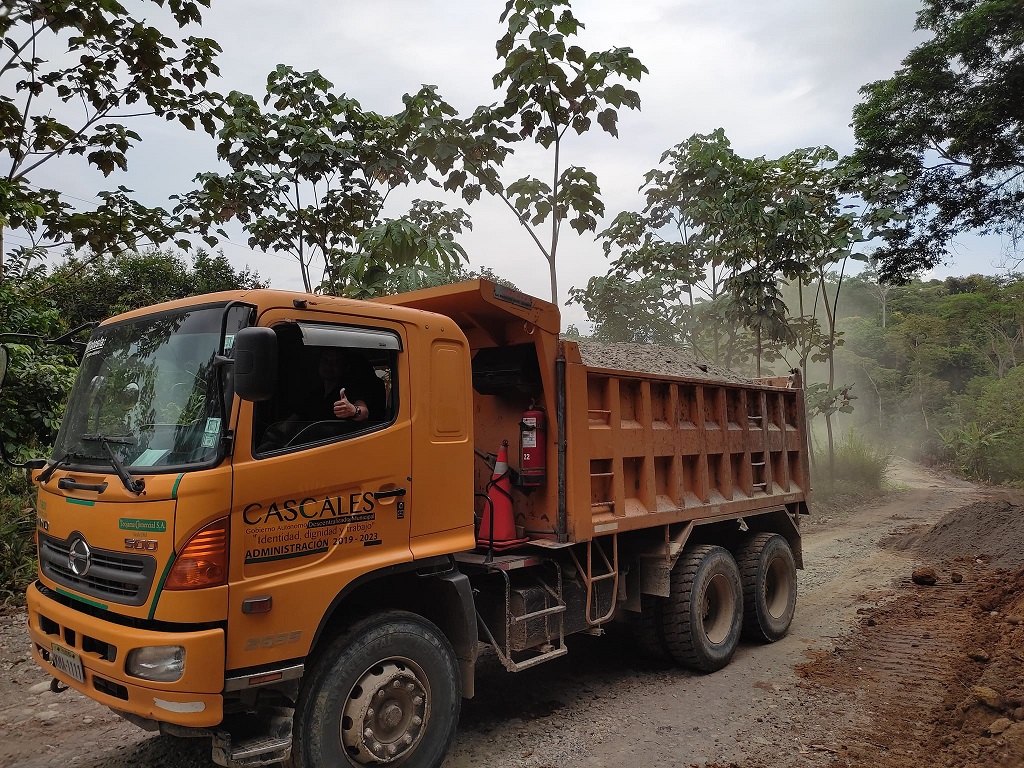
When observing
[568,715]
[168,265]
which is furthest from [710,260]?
[568,715]

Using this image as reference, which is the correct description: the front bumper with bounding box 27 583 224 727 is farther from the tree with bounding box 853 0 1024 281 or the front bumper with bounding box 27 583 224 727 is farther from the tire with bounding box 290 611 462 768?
the tree with bounding box 853 0 1024 281

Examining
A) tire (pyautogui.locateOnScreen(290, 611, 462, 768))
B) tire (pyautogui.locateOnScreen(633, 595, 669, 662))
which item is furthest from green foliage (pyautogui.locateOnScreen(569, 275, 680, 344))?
tire (pyautogui.locateOnScreen(290, 611, 462, 768))

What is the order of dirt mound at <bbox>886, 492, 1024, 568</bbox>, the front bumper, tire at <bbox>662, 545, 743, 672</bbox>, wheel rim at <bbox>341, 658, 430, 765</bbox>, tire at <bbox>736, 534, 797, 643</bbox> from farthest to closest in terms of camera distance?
dirt mound at <bbox>886, 492, 1024, 568</bbox>
tire at <bbox>736, 534, 797, 643</bbox>
tire at <bbox>662, 545, 743, 672</bbox>
wheel rim at <bbox>341, 658, 430, 765</bbox>
the front bumper

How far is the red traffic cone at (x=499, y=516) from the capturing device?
453cm

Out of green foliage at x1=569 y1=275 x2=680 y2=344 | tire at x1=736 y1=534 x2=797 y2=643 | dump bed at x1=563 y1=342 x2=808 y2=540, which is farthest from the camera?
green foliage at x1=569 y1=275 x2=680 y2=344

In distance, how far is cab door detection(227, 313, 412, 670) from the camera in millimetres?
3023

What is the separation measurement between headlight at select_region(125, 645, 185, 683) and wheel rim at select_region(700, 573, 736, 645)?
4.34 metres

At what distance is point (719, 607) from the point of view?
6.06 m

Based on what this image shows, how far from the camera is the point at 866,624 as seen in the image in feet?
22.5

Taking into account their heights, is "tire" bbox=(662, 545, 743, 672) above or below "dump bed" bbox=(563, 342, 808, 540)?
below

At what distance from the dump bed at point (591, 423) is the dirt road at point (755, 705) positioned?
49.4 inches

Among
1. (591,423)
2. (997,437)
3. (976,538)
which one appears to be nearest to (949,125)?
(976,538)

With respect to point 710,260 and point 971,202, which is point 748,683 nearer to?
point 971,202

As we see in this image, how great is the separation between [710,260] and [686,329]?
267 cm
